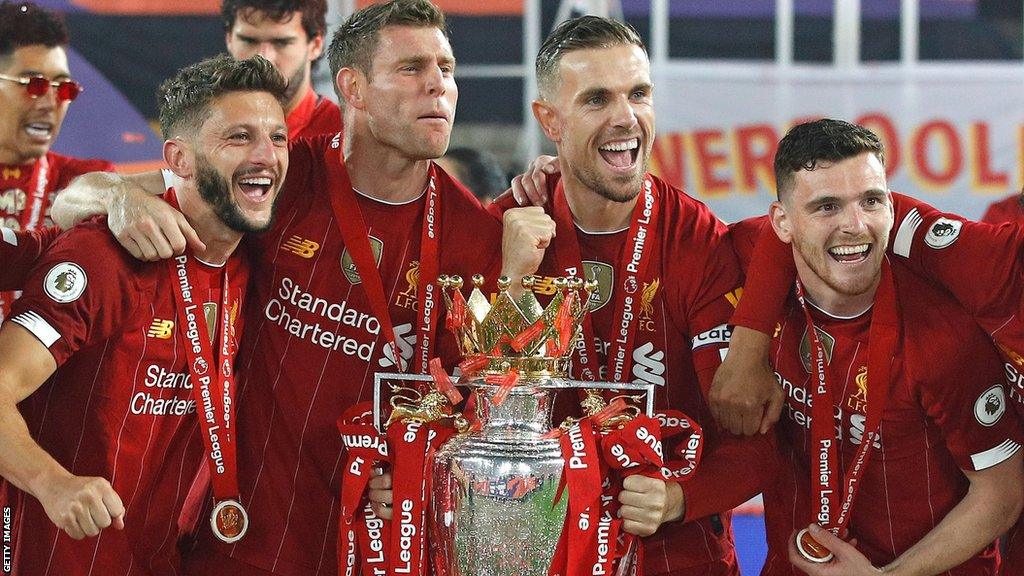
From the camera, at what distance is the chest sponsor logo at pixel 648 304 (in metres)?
3.20

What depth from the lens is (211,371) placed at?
3031 mm

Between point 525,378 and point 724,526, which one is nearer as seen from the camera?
point 525,378

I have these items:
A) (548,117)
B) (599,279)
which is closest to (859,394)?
(599,279)

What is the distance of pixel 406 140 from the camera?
3.21 meters

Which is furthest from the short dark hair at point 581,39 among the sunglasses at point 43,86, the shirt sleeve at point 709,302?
the sunglasses at point 43,86

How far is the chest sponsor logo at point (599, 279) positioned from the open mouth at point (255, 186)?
80 centimetres

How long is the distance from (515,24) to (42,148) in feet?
9.50

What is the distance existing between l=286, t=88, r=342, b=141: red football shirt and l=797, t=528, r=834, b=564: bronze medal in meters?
1.94

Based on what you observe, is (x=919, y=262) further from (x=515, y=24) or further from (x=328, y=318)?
(x=515, y=24)

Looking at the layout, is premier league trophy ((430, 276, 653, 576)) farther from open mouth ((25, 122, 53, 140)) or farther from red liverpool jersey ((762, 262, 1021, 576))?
open mouth ((25, 122, 53, 140))

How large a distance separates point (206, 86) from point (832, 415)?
1.67 m

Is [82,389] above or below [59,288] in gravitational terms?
below

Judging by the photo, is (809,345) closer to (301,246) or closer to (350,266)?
(350,266)

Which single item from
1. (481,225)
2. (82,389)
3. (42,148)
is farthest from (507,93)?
(82,389)
